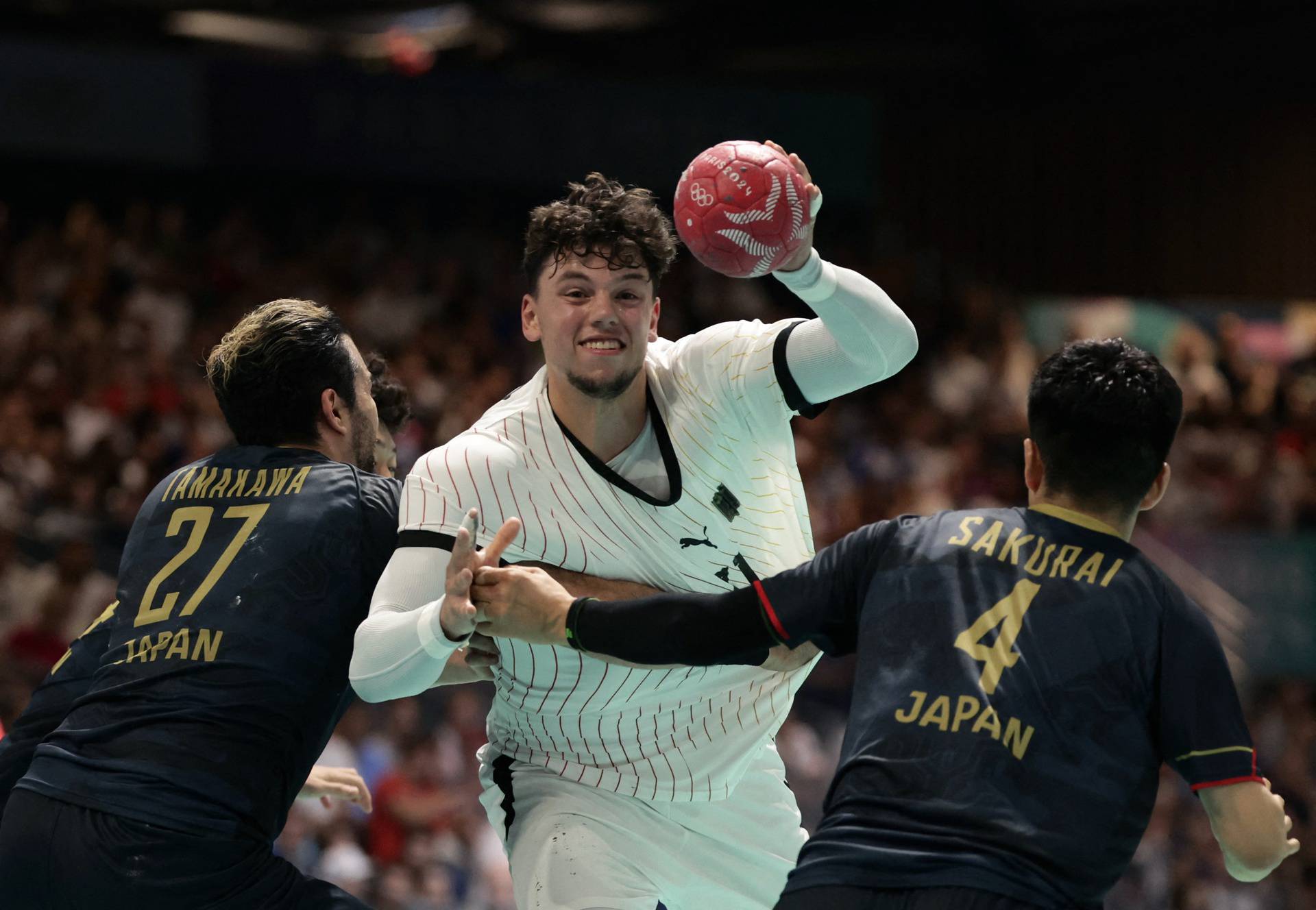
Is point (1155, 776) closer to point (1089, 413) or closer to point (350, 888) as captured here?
point (1089, 413)

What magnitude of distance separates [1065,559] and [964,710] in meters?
0.39

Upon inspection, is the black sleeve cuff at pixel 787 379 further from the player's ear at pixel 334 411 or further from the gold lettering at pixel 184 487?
the gold lettering at pixel 184 487

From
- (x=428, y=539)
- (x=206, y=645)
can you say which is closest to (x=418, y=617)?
(x=428, y=539)

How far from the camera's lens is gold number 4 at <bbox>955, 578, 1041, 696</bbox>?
3094 millimetres

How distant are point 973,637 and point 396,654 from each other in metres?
1.53

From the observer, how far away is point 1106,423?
327cm

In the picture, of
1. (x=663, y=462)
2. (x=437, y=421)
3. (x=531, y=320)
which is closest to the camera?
(x=663, y=462)

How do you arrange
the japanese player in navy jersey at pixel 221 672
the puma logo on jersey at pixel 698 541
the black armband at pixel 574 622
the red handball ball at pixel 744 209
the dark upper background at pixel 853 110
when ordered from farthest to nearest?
the dark upper background at pixel 853 110, the puma logo on jersey at pixel 698 541, the red handball ball at pixel 744 209, the japanese player in navy jersey at pixel 221 672, the black armband at pixel 574 622

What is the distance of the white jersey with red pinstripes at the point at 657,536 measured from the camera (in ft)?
14.2

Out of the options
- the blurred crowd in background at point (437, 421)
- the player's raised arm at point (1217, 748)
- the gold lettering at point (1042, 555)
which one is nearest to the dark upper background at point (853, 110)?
the blurred crowd in background at point (437, 421)

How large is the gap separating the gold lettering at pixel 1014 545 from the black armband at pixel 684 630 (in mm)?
559

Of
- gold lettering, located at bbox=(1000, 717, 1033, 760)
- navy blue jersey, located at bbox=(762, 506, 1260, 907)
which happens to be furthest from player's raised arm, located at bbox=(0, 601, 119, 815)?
gold lettering, located at bbox=(1000, 717, 1033, 760)

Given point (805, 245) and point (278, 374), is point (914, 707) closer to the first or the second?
point (805, 245)

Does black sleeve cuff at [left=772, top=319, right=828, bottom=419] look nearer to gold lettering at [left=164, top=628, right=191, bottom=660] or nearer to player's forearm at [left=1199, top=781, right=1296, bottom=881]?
player's forearm at [left=1199, top=781, right=1296, bottom=881]
